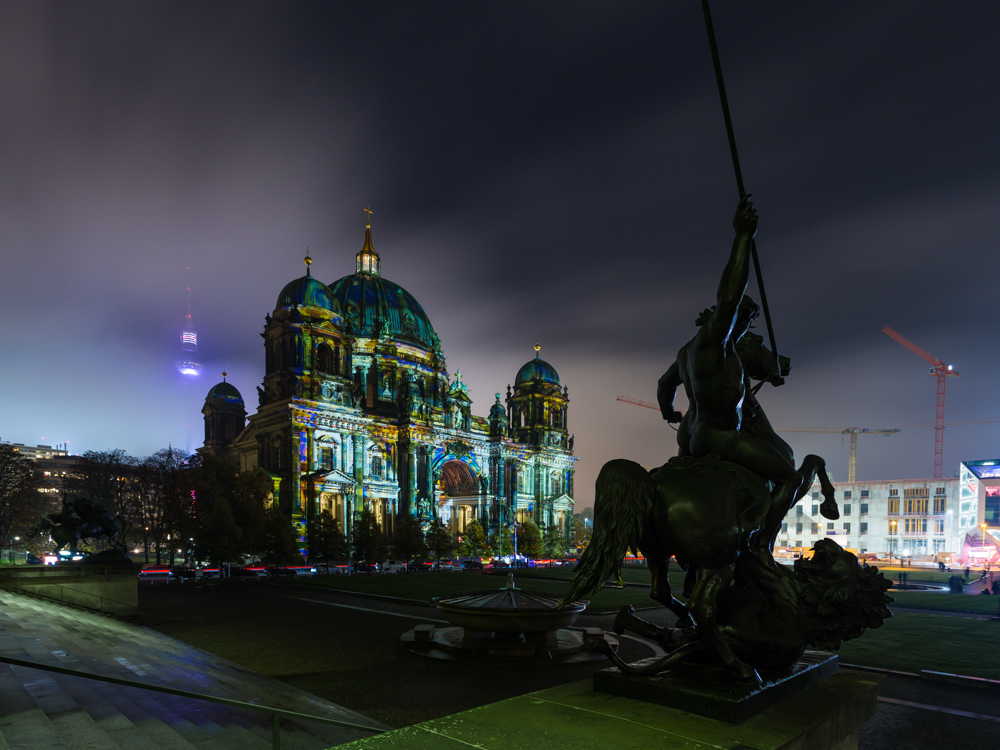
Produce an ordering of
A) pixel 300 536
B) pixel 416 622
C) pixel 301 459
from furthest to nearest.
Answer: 1. pixel 301 459
2. pixel 300 536
3. pixel 416 622

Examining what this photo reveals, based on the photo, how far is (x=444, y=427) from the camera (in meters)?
84.2

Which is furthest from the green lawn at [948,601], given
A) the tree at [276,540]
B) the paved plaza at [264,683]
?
the tree at [276,540]

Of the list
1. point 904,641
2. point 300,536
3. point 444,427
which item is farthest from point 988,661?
point 444,427

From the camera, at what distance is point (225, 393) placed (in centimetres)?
8575

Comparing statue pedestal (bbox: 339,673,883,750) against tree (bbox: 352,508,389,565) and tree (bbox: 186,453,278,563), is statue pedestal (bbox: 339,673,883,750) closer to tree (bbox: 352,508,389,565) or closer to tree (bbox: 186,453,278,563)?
tree (bbox: 186,453,278,563)

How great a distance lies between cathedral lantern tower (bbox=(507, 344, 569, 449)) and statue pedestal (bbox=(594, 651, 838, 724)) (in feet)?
311

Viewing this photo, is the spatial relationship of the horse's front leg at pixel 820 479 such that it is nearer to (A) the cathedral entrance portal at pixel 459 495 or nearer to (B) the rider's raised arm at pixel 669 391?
(B) the rider's raised arm at pixel 669 391

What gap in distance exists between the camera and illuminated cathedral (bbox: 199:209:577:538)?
6712 cm

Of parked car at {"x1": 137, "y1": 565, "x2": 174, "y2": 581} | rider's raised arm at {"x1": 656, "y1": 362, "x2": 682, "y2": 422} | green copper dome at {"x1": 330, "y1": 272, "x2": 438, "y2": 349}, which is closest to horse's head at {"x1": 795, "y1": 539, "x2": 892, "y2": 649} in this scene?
rider's raised arm at {"x1": 656, "y1": 362, "x2": 682, "y2": 422}

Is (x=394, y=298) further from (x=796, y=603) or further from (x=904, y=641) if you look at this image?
(x=796, y=603)

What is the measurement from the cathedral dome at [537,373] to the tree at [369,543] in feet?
175

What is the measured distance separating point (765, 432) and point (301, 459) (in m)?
64.6

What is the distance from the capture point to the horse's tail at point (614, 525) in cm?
516

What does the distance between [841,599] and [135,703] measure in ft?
32.6
